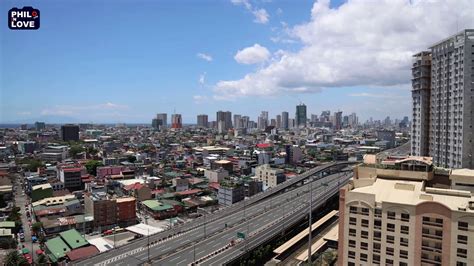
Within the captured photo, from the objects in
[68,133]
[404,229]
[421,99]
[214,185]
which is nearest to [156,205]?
[214,185]

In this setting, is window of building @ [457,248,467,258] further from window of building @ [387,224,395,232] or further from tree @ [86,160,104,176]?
tree @ [86,160,104,176]

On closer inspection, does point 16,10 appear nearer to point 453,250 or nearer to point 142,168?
point 453,250

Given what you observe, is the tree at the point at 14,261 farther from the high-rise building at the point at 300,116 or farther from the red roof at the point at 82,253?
the high-rise building at the point at 300,116

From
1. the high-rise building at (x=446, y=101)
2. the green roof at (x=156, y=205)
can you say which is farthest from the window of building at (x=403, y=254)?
the green roof at (x=156, y=205)

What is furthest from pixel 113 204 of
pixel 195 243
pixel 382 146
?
pixel 382 146

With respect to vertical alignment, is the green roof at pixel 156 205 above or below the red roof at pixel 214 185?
below
